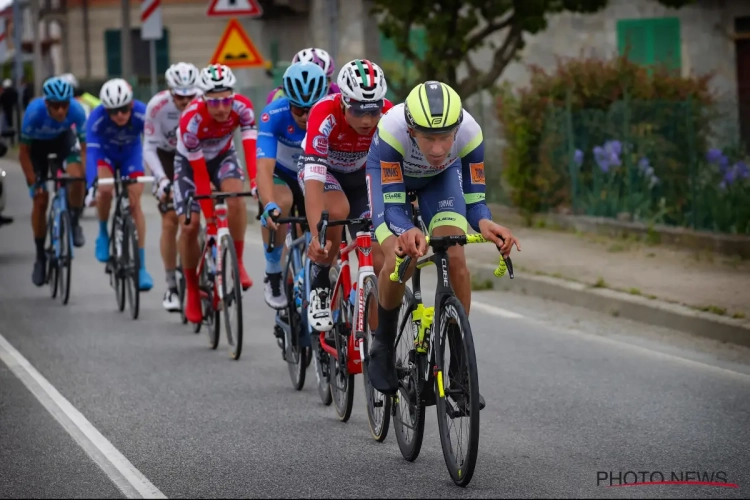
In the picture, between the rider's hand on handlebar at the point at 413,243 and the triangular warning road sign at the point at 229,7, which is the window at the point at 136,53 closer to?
the triangular warning road sign at the point at 229,7

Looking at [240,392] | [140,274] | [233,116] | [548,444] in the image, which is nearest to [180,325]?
[140,274]

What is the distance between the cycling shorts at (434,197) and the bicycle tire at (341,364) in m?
1.10

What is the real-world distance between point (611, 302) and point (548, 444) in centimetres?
440

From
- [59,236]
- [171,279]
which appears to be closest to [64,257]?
[59,236]

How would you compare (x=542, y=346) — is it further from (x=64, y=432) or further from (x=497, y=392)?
(x=64, y=432)

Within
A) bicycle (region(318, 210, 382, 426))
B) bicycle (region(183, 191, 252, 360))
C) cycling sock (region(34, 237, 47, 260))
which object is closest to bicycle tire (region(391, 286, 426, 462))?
bicycle (region(318, 210, 382, 426))

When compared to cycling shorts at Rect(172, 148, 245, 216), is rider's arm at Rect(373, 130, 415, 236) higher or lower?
lower

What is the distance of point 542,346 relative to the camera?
1030 centimetres

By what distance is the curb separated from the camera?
399 inches

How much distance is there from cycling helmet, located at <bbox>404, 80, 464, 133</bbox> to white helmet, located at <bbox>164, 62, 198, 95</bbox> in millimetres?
5746

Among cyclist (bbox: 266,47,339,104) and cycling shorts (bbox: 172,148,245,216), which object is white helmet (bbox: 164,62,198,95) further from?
cyclist (bbox: 266,47,339,104)

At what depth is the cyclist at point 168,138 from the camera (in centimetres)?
1162

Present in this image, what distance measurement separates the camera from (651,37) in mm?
28531

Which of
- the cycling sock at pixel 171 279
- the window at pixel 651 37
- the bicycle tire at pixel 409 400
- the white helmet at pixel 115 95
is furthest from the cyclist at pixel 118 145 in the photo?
the window at pixel 651 37
